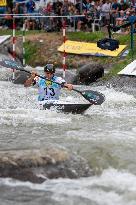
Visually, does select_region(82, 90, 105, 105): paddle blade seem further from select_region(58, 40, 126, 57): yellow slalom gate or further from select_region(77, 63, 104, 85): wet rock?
select_region(58, 40, 126, 57): yellow slalom gate

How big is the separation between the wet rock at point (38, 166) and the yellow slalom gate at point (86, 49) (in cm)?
1171

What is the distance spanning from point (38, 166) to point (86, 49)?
12649 mm

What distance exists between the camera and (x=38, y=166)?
853 cm

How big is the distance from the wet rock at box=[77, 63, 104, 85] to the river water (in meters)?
2.91

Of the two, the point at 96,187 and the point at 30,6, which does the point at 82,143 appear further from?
the point at 30,6

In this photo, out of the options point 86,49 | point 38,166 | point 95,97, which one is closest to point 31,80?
point 95,97

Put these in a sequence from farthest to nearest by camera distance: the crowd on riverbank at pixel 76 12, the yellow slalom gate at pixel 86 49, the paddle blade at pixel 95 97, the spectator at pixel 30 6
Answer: the spectator at pixel 30 6
the crowd on riverbank at pixel 76 12
the yellow slalom gate at pixel 86 49
the paddle blade at pixel 95 97

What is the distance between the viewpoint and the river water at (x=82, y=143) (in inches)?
314

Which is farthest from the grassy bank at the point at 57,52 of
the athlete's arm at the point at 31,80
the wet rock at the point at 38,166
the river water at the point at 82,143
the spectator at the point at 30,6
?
the wet rock at the point at 38,166

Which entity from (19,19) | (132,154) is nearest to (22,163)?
(132,154)

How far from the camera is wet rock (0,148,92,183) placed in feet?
27.7

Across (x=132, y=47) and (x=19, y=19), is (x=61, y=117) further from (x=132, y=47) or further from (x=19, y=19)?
(x=19, y=19)

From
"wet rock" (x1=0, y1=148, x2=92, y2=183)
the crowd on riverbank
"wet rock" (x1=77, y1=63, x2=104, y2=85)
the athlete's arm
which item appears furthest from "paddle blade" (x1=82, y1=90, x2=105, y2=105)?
the crowd on riverbank

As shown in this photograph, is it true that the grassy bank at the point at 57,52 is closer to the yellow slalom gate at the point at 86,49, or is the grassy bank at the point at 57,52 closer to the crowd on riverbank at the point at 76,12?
the yellow slalom gate at the point at 86,49
